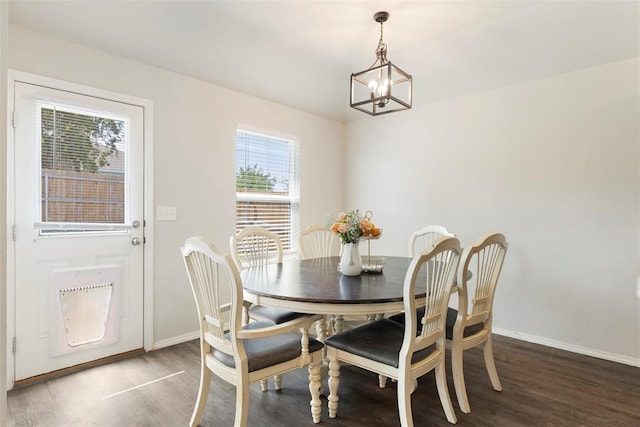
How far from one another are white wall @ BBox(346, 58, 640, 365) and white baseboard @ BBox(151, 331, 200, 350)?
2.50 metres

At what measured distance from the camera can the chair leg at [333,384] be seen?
190 cm

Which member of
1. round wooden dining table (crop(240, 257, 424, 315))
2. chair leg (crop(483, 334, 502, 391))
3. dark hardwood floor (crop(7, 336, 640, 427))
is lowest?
dark hardwood floor (crop(7, 336, 640, 427))

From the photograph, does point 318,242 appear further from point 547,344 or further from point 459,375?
point 547,344

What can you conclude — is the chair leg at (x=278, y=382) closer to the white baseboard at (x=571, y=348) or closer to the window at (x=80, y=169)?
the window at (x=80, y=169)

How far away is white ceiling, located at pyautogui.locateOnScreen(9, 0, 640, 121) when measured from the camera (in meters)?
2.35

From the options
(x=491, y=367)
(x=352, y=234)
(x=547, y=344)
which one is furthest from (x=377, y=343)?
(x=547, y=344)

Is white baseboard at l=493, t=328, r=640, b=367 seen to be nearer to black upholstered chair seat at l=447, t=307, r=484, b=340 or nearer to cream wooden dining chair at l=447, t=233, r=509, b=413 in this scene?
cream wooden dining chair at l=447, t=233, r=509, b=413

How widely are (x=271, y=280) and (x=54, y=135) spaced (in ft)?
6.19

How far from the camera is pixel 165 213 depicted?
9.71 ft

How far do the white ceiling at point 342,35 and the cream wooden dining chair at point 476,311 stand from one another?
1.67 meters

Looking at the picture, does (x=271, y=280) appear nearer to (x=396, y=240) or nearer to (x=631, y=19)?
(x=396, y=240)

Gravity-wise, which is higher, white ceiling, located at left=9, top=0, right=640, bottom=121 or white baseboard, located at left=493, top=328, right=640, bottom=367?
white ceiling, located at left=9, top=0, right=640, bottom=121

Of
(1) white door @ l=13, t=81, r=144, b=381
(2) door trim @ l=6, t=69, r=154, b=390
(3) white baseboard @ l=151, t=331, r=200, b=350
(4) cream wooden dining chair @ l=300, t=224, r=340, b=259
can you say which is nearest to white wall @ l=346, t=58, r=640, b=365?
(4) cream wooden dining chair @ l=300, t=224, r=340, b=259

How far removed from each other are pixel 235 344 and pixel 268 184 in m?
2.45
